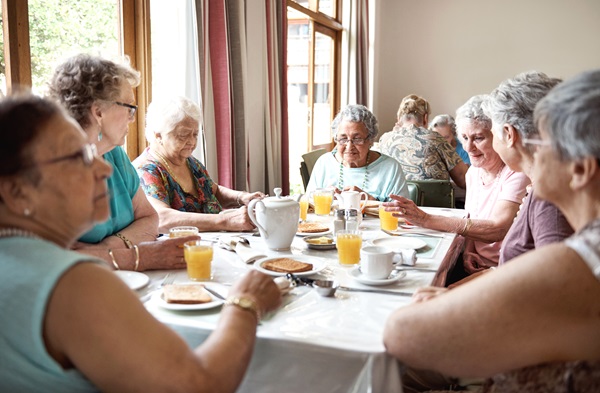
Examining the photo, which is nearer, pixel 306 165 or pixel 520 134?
pixel 520 134

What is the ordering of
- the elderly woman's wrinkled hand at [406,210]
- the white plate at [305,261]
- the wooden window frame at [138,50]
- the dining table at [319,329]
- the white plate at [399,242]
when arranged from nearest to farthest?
the dining table at [319,329], the white plate at [305,261], the white plate at [399,242], the elderly woman's wrinkled hand at [406,210], the wooden window frame at [138,50]

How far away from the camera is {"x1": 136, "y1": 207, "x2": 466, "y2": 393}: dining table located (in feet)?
3.57

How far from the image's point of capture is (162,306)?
1240 millimetres

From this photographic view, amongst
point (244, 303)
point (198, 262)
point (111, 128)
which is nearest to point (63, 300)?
point (244, 303)

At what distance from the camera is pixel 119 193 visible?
195cm

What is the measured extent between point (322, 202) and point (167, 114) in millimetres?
799

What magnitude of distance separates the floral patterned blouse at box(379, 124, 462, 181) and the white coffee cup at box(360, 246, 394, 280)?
257cm

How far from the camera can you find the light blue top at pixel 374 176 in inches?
115

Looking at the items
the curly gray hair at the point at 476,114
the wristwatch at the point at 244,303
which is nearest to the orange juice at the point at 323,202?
the curly gray hair at the point at 476,114

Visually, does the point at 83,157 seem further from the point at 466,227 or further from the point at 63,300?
the point at 466,227

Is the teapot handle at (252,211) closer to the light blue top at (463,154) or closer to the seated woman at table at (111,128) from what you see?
the seated woman at table at (111,128)

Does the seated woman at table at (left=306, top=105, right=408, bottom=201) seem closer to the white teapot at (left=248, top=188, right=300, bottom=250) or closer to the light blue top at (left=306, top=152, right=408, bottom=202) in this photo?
the light blue top at (left=306, top=152, right=408, bottom=202)

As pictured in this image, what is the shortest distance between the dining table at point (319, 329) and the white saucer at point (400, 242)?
0.27m

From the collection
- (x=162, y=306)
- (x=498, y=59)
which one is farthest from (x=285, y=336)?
(x=498, y=59)
